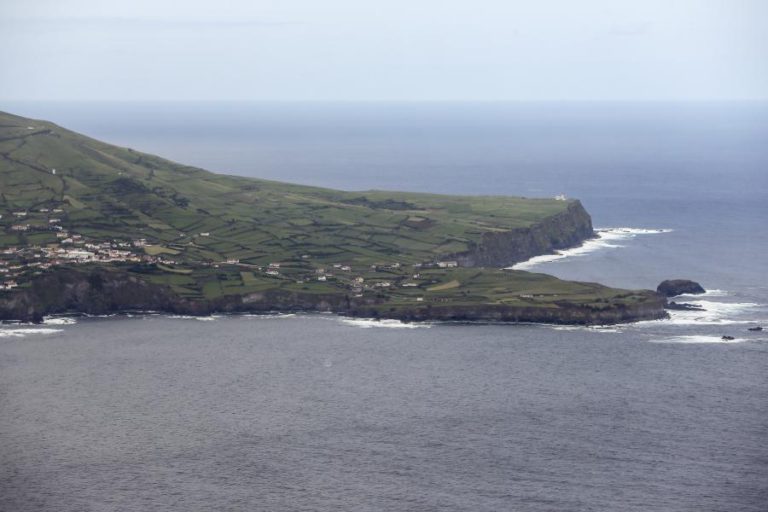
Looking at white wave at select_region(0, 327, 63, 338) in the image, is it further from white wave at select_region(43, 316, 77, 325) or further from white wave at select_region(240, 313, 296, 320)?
white wave at select_region(240, 313, 296, 320)

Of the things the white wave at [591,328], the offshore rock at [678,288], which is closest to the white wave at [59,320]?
the white wave at [591,328]

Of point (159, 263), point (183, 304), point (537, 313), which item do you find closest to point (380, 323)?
point (537, 313)

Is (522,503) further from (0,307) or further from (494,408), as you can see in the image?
(0,307)

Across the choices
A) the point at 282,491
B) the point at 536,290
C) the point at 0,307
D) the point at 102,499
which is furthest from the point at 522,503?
the point at 0,307

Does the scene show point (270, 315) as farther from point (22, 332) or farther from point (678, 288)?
point (678, 288)

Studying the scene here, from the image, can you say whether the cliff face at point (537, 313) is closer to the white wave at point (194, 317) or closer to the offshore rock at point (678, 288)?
the offshore rock at point (678, 288)
